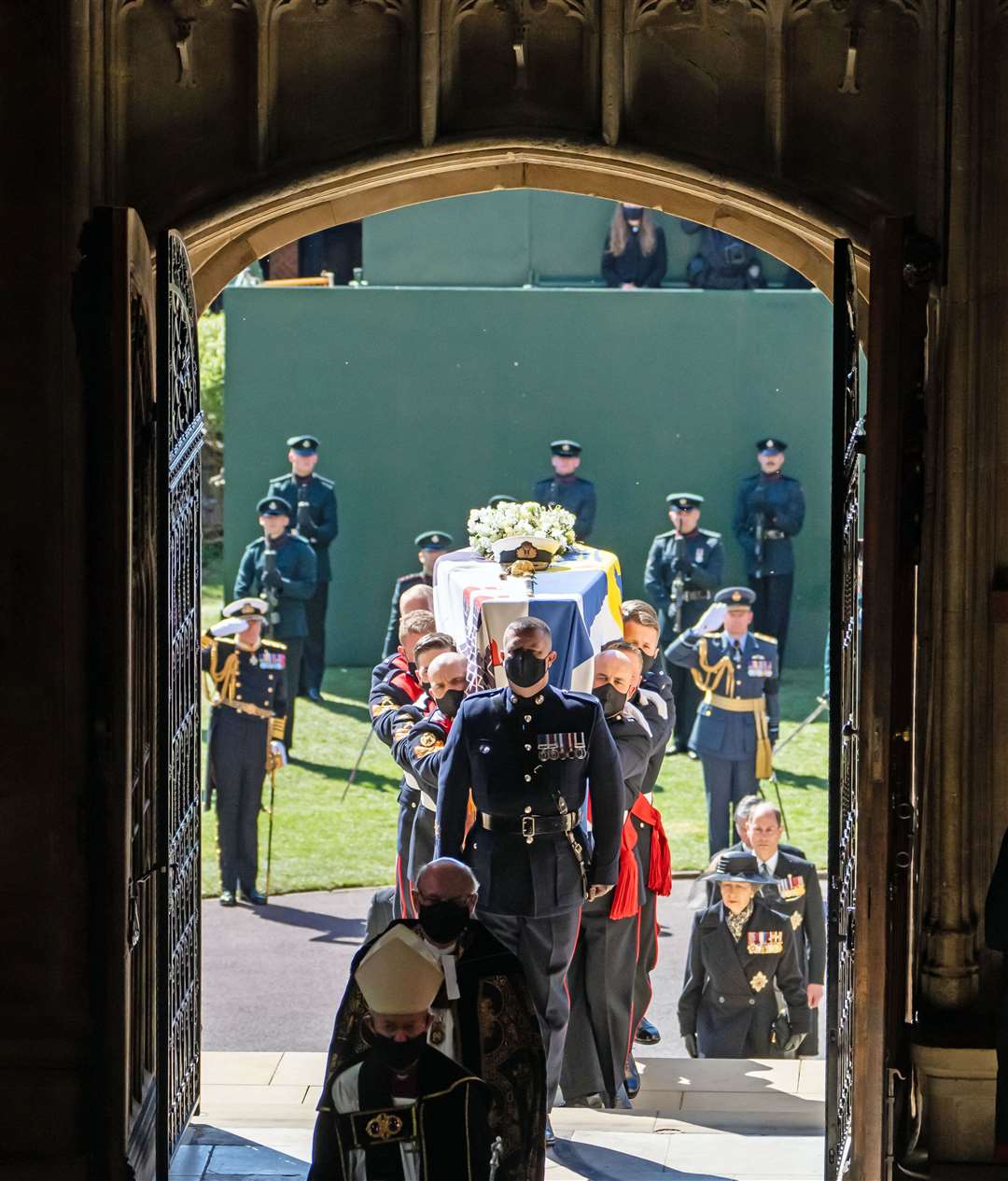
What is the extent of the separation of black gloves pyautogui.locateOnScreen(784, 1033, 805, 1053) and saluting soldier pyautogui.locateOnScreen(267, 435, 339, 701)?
27.4 feet

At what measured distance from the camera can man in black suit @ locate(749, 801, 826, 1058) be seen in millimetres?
7703

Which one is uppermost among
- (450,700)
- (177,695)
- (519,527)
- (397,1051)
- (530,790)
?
(519,527)

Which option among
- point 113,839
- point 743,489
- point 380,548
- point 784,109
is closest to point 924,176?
point 784,109

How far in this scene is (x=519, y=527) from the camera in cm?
1135

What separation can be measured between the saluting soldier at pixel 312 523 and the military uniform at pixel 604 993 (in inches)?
340

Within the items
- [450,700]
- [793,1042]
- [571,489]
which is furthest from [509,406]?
[793,1042]

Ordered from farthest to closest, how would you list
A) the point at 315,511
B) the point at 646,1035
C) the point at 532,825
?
1. the point at 315,511
2. the point at 646,1035
3. the point at 532,825

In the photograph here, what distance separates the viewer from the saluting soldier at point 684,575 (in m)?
14.6

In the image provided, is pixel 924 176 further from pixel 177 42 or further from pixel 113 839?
pixel 113 839

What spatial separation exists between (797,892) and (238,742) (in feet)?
13.2

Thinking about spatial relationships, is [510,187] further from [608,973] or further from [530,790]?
[608,973]

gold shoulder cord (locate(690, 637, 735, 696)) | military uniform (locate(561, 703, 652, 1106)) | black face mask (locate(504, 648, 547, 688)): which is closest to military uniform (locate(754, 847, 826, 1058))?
military uniform (locate(561, 703, 652, 1106))

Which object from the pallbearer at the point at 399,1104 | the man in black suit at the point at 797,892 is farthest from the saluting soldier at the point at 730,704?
the pallbearer at the point at 399,1104

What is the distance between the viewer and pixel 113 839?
17.7ft
